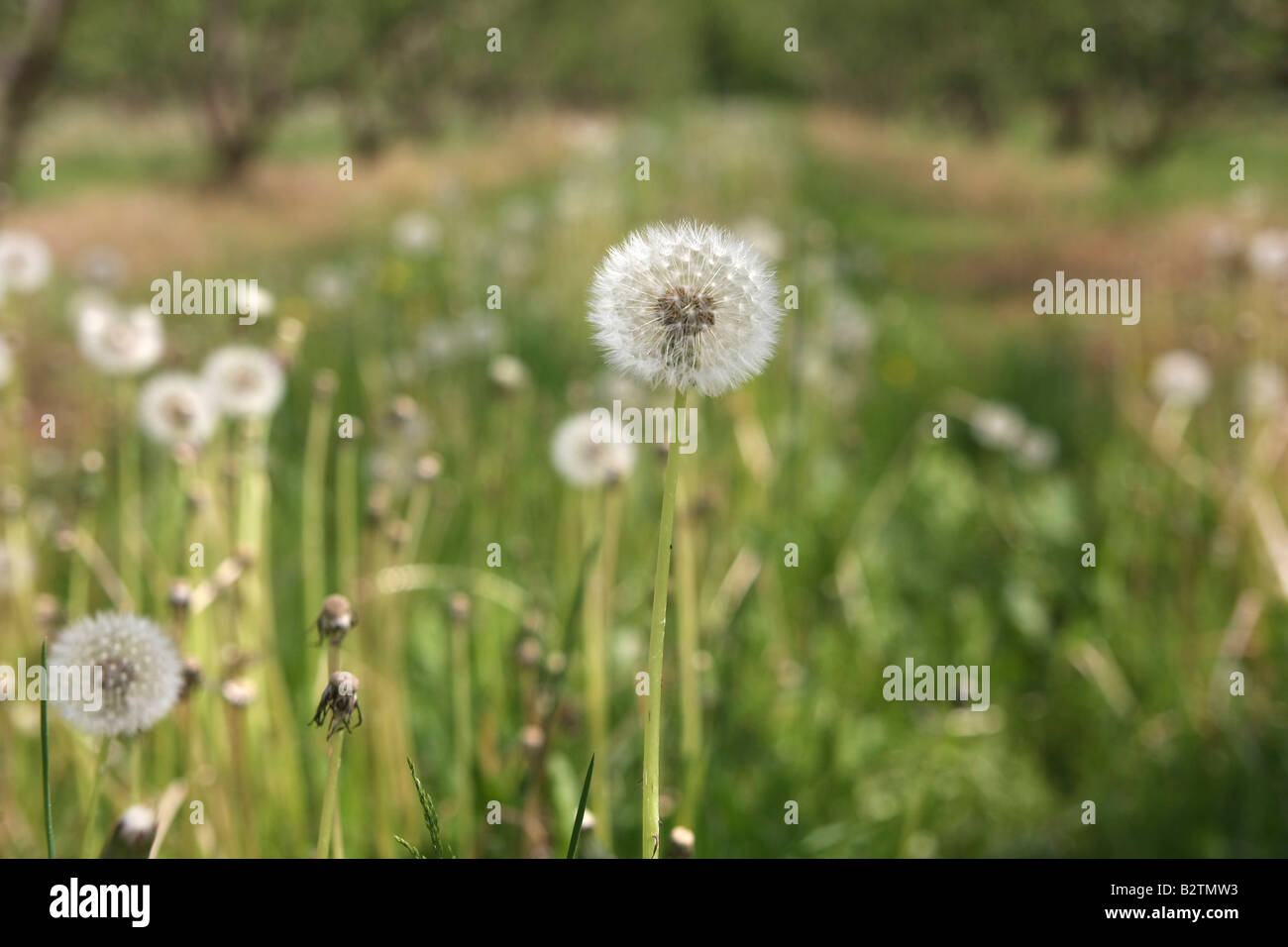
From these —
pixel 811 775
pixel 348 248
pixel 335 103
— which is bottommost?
pixel 811 775

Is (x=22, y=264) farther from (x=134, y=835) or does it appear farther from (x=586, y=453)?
(x=134, y=835)

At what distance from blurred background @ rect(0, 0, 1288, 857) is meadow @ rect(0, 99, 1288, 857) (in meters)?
0.01

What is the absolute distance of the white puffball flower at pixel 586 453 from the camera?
196cm

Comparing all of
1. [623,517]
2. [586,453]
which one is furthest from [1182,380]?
[586,453]

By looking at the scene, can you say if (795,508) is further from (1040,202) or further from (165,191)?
(1040,202)

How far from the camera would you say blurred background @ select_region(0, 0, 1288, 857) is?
1.81 metres

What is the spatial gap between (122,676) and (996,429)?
110 inches

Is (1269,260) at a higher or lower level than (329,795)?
higher

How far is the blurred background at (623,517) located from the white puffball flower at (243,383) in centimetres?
6

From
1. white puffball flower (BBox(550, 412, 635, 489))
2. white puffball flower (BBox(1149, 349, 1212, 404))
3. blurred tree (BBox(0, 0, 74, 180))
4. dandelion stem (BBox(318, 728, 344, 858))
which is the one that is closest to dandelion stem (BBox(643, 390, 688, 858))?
dandelion stem (BBox(318, 728, 344, 858))

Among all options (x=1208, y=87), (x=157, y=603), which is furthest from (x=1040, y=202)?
(x=157, y=603)

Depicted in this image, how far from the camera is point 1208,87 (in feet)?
33.2

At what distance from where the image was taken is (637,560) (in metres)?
2.91
